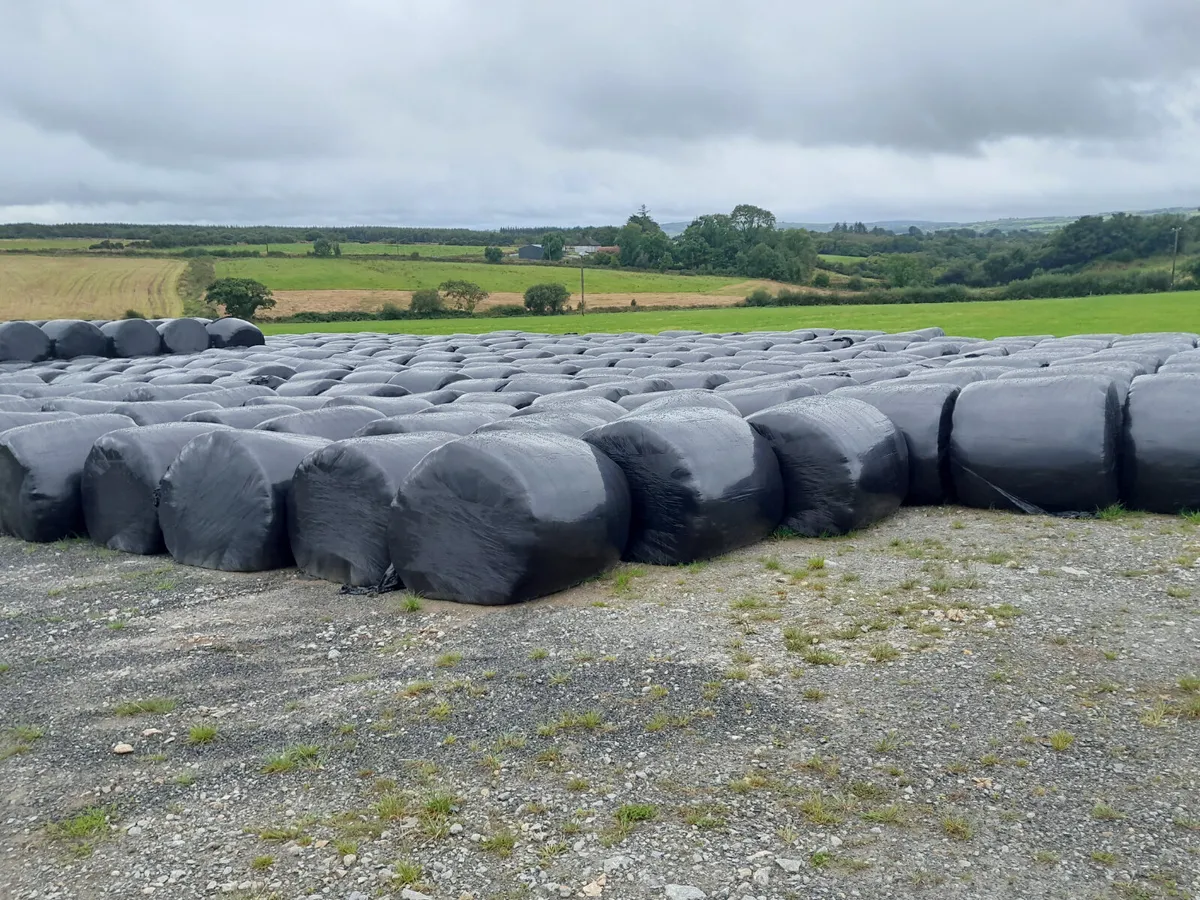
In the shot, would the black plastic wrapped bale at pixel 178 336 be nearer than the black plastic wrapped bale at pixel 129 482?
No

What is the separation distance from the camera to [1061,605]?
22.4 ft

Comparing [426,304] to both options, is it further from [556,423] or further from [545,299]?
[556,423]

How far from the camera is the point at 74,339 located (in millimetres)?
31406

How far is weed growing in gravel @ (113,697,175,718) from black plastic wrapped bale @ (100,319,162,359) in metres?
29.6

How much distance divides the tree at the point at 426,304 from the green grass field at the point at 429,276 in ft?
30.3

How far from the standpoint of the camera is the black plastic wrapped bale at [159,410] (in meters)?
13.0

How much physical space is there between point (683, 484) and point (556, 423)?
1.89 meters

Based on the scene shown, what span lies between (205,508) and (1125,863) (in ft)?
26.0

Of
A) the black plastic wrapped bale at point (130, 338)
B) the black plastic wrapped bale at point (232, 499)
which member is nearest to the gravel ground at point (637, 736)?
the black plastic wrapped bale at point (232, 499)

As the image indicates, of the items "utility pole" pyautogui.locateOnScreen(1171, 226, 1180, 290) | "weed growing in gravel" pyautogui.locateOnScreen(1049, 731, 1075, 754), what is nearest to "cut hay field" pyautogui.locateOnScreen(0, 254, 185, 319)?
"weed growing in gravel" pyautogui.locateOnScreen(1049, 731, 1075, 754)

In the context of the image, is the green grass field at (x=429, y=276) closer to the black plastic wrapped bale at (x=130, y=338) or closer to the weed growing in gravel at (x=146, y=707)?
the black plastic wrapped bale at (x=130, y=338)

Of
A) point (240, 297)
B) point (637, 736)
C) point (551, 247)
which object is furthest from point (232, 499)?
point (551, 247)

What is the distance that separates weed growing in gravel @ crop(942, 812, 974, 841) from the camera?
4195 millimetres

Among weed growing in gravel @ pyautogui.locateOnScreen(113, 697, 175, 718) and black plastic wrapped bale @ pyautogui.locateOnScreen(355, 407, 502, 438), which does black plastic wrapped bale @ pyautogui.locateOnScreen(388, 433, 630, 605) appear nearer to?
weed growing in gravel @ pyautogui.locateOnScreen(113, 697, 175, 718)
